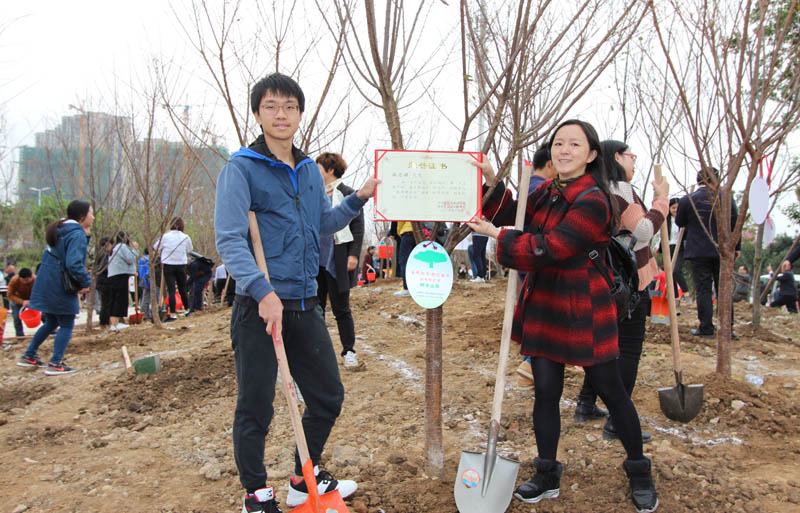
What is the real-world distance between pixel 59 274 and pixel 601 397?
5404 mm

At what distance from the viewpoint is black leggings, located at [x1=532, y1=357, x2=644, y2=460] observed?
2.36 meters

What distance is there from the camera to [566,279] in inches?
93.0

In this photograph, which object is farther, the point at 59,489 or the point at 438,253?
the point at 59,489

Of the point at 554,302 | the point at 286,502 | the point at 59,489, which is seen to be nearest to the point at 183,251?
the point at 59,489

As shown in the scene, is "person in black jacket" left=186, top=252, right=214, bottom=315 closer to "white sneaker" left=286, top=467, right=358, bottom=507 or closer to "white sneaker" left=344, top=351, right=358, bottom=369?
"white sneaker" left=344, top=351, right=358, bottom=369

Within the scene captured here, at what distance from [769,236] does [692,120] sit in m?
3.75

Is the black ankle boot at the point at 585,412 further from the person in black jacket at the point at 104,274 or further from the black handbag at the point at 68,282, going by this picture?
the person in black jacket at the point at 104,274

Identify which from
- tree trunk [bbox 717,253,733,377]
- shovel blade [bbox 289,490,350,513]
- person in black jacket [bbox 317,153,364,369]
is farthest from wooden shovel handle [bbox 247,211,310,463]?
tree trunk [bbox 717,253,733,377]

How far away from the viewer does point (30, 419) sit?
3.92m

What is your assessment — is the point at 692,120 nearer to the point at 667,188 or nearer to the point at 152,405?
the point at 667,188

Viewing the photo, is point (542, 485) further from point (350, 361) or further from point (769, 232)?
point (769, 232)

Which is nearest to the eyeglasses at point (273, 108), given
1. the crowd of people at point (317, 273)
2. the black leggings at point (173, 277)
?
the crowd of people at point (317, 273)

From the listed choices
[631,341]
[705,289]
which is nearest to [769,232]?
[705,289]

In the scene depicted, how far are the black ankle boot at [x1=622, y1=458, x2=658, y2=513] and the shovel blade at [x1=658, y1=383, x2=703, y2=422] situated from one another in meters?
1.08
